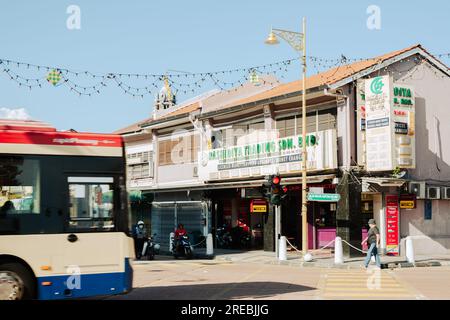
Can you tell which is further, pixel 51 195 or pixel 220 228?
pixel 220 228

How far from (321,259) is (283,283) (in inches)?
339

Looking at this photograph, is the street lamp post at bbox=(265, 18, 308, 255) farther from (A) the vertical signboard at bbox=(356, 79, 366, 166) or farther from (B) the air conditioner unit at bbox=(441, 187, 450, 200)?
(B) the air conditioner unit at bbox=(441, 187, 450, 200)

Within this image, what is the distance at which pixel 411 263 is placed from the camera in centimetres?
2195

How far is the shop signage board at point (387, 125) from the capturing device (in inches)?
921

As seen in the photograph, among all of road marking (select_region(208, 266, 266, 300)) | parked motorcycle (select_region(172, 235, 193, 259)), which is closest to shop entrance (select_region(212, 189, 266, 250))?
parked motorcycle (select_region(172, 235, 193, 259))

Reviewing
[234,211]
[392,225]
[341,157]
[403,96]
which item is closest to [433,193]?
[392,225]

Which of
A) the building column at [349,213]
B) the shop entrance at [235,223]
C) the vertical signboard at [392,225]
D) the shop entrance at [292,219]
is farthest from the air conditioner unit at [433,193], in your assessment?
the shop entrance at [235,223]

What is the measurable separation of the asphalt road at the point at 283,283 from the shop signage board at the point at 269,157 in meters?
5.96

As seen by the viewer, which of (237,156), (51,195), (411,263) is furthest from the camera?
(237,156)

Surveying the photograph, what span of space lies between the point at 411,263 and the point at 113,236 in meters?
14.1

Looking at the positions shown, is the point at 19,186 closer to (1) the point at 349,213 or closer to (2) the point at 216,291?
(2) the point at 216,291

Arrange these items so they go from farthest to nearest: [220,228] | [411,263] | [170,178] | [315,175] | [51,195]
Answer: [170,178], [220,228], [315,175], [411,263], [51,195]

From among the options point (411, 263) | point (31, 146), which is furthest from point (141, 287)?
point (411, 263)

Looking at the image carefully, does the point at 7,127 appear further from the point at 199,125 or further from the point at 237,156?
the point at 199,125
